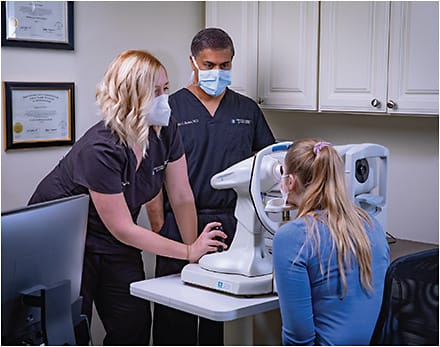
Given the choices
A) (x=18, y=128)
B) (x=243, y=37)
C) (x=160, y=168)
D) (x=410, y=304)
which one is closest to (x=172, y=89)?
(x=243, y=37)

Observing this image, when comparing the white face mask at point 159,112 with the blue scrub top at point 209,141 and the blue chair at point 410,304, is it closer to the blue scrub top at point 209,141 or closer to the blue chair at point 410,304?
the blue scrub top at point 209,141

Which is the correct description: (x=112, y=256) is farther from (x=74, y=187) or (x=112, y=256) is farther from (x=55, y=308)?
(x=55, y=308)

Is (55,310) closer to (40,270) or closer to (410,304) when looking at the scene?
(40,270)

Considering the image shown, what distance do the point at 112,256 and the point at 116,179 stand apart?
0.36 m

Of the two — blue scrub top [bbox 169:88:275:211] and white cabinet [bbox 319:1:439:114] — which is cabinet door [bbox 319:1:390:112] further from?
blue scrub top [bbox 169:88:275:211]

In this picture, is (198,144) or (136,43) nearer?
(198,144)

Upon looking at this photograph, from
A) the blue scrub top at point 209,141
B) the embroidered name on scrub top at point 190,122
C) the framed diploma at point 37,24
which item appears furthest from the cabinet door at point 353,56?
the framed diploma at point 37,24

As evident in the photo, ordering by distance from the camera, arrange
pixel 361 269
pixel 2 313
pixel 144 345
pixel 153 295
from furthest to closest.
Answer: pixel 144 345 → pixel 153 295 → pixel 361 269 → pixel 2 313

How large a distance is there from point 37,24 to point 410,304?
1839 mm

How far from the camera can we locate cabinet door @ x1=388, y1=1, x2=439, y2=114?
8.52 ft

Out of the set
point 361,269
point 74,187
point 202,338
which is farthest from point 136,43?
point 361,269

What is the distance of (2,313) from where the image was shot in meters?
1.36

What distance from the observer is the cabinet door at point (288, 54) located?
116 inches

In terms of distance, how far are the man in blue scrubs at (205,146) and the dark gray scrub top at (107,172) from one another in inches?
15.6
